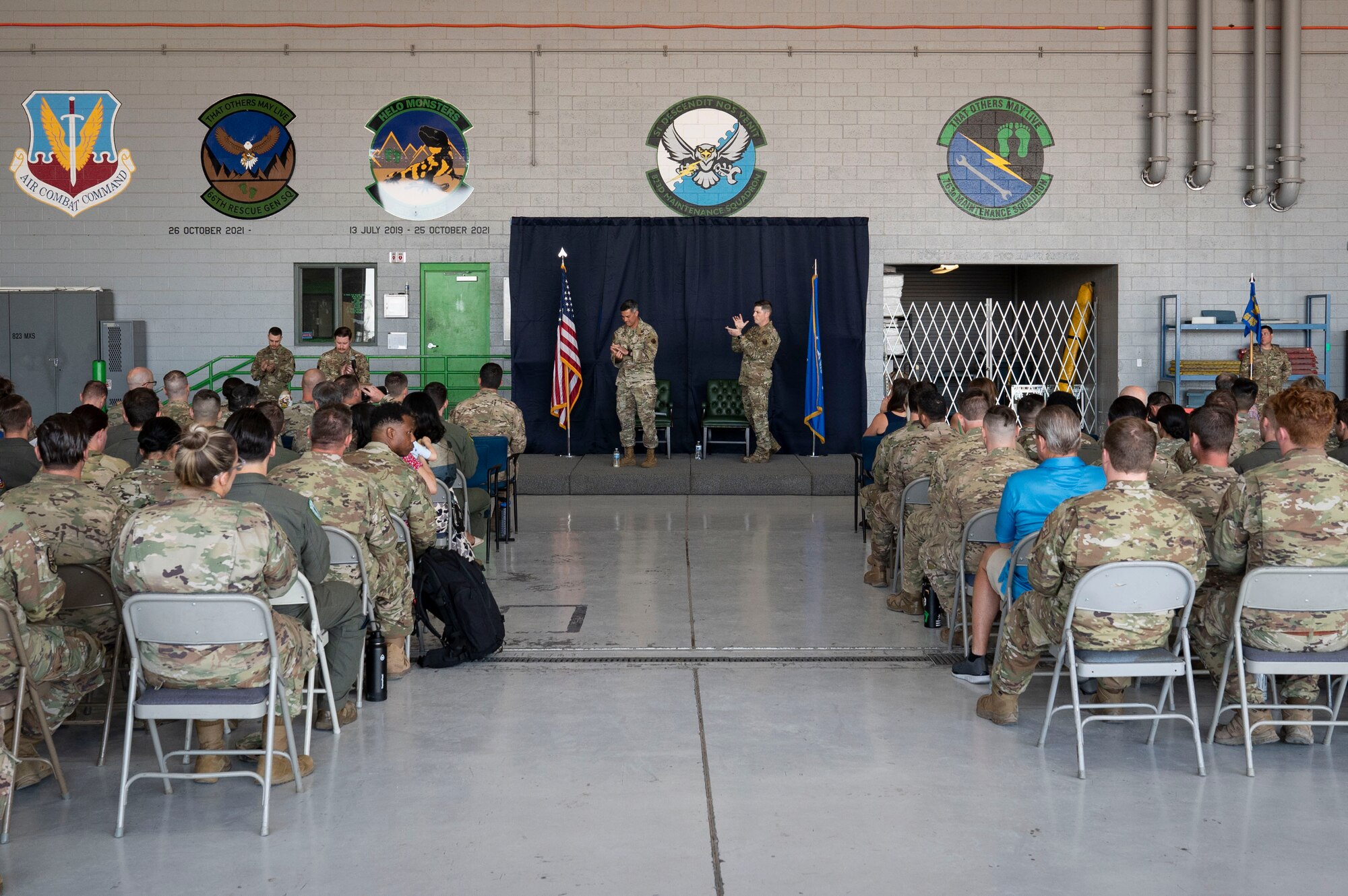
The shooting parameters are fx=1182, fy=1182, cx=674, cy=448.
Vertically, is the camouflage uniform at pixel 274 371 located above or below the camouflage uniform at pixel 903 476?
above

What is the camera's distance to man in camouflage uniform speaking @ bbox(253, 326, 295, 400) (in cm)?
1103

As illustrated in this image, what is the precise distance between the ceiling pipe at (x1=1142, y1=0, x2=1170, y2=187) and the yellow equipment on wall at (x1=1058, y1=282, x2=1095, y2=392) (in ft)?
4.72

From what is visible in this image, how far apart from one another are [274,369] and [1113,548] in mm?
9205

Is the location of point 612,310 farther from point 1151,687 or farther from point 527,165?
point 1151,687

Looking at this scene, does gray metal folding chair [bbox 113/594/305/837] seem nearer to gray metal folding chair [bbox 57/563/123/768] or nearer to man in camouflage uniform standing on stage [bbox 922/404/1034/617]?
gray metal folding chair [bbox 57/563/123/768]

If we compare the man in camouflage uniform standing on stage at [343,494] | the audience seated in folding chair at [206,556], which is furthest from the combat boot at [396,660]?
the audience seated in folding chair at [206,556]

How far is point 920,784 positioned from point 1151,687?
1.38 m

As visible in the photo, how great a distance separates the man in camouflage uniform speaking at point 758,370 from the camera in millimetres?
10695

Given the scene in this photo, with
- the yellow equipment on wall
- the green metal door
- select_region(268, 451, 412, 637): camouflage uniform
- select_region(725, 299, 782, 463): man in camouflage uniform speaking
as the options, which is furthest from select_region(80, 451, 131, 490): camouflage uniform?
the yellow equipment on wall

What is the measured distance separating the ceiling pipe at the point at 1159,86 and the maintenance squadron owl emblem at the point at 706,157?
12.4 ft

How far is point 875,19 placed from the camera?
11570mm

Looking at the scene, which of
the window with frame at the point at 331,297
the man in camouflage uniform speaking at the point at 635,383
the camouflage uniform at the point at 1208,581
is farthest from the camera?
the window with frame at the point at 331,297

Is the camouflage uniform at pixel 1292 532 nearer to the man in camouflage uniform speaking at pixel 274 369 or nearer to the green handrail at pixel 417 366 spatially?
the green handrail at pixel 417 366

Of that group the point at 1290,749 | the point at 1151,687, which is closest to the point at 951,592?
the point at 1151,687
